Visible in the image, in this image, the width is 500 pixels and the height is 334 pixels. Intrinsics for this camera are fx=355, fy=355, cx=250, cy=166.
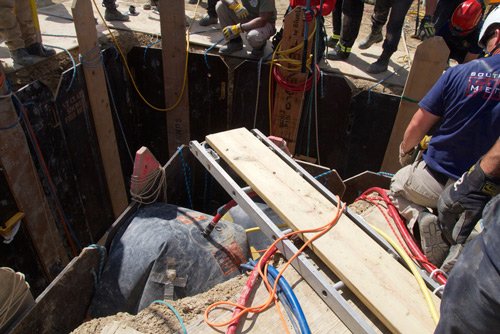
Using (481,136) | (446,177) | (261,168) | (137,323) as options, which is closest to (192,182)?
(261,168)

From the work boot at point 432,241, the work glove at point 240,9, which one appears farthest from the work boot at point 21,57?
the work boot at point 432,241

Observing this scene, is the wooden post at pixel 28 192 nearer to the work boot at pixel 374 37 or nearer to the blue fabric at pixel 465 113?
the blue fabric at pixel 465 113

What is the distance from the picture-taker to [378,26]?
509cm

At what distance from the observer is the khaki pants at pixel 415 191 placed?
2760mm

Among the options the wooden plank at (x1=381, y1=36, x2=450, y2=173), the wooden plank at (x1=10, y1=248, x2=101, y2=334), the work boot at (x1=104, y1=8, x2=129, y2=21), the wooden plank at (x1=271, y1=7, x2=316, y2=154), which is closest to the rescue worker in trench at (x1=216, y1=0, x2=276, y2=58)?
the wooden plank at (x1=271, y1=7, x2=316, y2=154)

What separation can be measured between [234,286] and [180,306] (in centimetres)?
34

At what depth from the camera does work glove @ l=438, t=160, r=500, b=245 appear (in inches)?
82.4

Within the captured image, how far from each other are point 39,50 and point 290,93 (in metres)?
3.05

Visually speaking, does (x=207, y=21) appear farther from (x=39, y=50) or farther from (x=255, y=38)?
(x=39, y=50)

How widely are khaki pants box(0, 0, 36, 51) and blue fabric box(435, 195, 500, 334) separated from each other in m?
4.47

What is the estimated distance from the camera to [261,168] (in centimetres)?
260

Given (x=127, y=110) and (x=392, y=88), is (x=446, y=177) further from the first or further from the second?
(x=127, y=110)

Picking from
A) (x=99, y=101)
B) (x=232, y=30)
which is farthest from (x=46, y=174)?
(x=232, y=30)

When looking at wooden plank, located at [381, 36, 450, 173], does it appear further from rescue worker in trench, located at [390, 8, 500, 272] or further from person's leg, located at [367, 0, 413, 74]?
rescue worker in trench, located at [390, 8, 500, 272]
